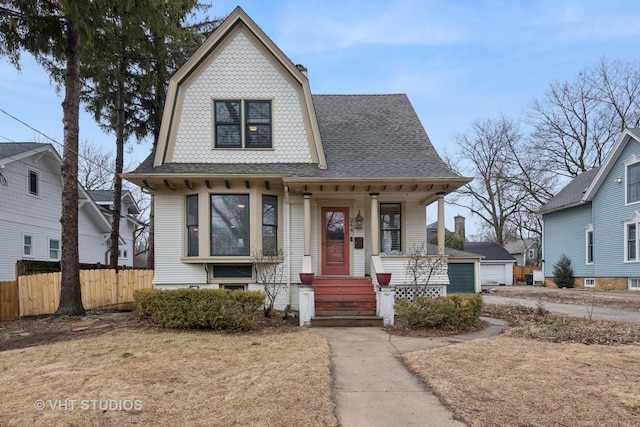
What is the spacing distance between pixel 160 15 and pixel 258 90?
3.00m

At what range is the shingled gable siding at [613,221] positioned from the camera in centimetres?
1881

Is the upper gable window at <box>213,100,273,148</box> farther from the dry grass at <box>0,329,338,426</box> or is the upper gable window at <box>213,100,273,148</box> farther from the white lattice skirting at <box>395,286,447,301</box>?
the dry grass at <box>0,329,338,426</box>

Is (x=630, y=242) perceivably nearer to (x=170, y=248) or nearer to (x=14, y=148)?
(x=170, y=248)

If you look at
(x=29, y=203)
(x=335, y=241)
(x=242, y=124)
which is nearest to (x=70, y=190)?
(x=242, y=124)

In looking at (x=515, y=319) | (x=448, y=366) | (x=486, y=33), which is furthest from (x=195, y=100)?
(x=486, y=33)

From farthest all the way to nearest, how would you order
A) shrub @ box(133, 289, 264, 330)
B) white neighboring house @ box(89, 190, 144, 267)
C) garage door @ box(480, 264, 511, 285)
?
garage door @ box(480, 264, 511, 285) < white neighboring house @ box(89, 190, 144, 267) < shrub @ box(133, 289, 264, 330)

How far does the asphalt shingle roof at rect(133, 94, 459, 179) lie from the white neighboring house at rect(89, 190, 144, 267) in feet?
51.5

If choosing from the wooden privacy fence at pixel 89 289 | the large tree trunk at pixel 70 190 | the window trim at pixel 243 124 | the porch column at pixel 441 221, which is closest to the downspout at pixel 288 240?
the window trim at pixel 243 124

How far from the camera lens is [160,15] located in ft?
32.4

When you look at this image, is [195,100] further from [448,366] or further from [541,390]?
[541,390]

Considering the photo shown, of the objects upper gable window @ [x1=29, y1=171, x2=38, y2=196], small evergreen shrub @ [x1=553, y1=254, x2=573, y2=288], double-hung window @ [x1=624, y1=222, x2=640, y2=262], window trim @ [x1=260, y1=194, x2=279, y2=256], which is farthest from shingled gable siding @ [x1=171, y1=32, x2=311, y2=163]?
small evergreen shrub @ [x1=553, y1=254, x2=573, y2=288]

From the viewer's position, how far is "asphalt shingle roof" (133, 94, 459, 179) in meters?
10.6

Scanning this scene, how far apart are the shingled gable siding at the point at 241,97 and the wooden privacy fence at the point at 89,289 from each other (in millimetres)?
4969

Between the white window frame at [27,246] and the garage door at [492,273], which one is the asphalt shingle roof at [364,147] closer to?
the white window frame at [27,246]
